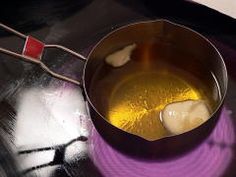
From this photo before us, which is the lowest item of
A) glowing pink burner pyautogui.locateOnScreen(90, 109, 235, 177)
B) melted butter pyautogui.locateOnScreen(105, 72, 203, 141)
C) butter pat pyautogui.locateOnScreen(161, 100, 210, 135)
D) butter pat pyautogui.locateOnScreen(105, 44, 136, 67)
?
glowing pink burner pyautogui.locateOnScreen(90, 109, 235, 177)

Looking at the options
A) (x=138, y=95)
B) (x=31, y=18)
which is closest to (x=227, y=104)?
(x=138, y=95)

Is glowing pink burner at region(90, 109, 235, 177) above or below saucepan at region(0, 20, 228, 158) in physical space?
below

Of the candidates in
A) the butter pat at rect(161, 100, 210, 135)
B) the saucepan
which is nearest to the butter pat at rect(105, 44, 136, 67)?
the saucepan

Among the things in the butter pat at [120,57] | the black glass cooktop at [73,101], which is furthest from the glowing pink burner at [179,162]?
the butter pat at [120,57]

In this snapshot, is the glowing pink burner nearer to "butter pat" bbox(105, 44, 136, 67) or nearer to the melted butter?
the melted butter

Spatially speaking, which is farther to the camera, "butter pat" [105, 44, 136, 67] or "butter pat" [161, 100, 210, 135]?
"butter pat" [105, 44, 136, 67]

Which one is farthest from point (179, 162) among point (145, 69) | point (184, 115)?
point (145, 69)

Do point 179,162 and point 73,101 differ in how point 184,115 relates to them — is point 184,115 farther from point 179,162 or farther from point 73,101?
point 73,101

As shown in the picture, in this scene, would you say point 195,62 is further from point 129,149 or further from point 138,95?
point 129,149
